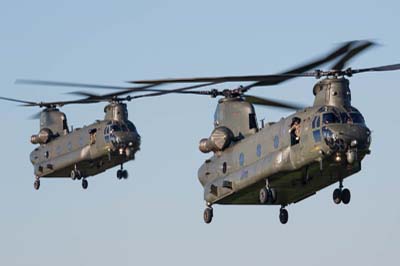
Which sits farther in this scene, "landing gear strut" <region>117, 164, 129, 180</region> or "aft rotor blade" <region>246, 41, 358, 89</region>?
"landing gear strut" <region>117, 164, 129, 180</region>

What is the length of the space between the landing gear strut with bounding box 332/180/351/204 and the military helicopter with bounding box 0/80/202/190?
1987cm

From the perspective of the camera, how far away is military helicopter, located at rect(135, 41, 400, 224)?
6706cm

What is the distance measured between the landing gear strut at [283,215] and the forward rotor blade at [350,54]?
8700 mm

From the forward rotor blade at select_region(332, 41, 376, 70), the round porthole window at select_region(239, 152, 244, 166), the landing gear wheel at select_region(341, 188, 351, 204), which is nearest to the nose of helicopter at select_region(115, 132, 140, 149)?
the round porthole window at select_region(239, 152, 244, 166)

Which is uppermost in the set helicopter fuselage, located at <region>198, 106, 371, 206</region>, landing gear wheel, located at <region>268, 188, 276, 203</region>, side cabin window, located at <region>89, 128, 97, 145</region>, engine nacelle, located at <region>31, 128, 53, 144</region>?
engine nacelle, located at <region>31, 128, 53, 144</region>

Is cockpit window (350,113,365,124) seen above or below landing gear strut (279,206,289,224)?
above

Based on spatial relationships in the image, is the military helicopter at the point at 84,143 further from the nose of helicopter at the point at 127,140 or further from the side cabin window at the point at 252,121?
the side cabin window at the point at 252,121

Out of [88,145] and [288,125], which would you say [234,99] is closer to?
[288,125]

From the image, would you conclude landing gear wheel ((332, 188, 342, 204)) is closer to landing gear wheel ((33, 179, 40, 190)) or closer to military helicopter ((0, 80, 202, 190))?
military helicopter ((0, 80, 202, 190))

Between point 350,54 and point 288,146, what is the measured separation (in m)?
5.57

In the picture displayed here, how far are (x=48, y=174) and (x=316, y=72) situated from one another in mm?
35329

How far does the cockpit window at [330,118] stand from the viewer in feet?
221

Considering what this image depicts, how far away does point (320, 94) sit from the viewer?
6962 cm

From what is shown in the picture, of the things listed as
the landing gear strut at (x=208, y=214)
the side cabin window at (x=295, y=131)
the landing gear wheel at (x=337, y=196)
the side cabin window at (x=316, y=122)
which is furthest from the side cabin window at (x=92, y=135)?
the side cabin window at (x=316, y=122)
